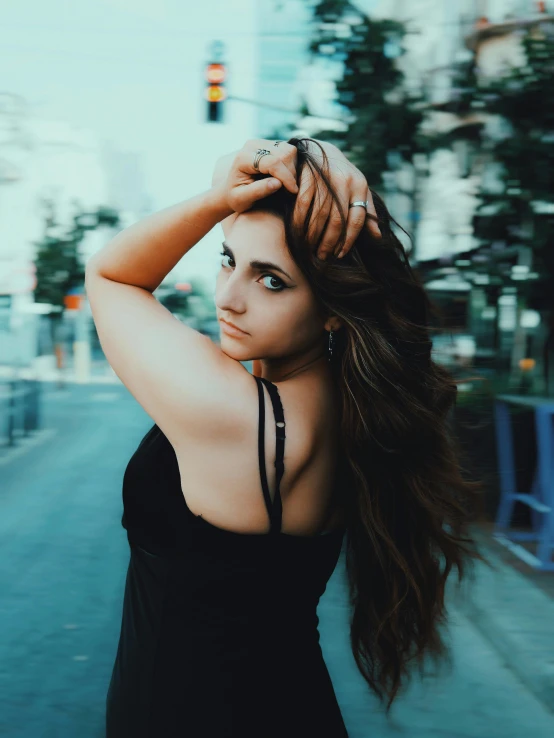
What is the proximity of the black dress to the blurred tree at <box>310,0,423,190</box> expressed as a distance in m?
5.27

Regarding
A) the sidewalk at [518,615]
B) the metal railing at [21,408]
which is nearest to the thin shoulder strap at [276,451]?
the sidewalk at [518,615]

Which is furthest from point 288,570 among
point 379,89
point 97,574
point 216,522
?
point 379,89

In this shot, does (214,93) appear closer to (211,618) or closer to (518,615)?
(518,615)

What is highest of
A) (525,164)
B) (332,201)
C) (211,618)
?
(525,164)

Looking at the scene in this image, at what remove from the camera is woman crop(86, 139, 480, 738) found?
1381 millimetres

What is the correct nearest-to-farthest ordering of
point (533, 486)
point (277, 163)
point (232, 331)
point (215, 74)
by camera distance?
point (277, 163)
point (232, 331)
point (533, 486)
point (215, 74)

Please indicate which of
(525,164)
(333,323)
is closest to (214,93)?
(525,164)

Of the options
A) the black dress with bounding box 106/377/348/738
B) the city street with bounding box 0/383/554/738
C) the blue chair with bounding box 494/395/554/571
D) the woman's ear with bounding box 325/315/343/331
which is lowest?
the city street with bounding box 0/383/554/738

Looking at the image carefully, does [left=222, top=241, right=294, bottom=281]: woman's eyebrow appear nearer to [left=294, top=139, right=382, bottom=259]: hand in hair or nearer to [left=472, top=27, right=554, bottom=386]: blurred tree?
[left=294, top=139, right=382, bottom=259]: hand in hair

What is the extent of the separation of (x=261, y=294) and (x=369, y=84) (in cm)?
546

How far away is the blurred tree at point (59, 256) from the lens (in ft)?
84.1

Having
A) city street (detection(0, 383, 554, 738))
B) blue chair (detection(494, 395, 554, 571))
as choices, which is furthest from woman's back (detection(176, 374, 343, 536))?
blue chair (detection(494, 395, 554, 571))

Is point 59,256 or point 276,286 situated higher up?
point 59,256

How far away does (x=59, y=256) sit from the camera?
84.7ft
